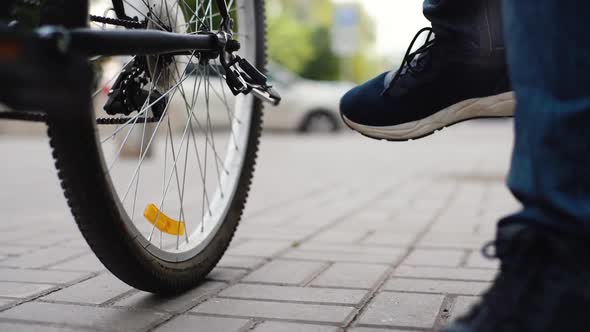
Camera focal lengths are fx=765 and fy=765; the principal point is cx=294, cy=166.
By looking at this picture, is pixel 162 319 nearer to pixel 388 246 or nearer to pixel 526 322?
pixel 526 322

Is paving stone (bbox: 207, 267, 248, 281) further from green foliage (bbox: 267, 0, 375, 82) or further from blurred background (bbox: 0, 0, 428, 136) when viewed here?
green foliage (bbox: 267, 0, 375, 82)

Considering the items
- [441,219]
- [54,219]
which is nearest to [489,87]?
[441,219]

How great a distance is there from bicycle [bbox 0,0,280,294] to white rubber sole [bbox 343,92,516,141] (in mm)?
301

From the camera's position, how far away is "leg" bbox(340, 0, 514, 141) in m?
1.64

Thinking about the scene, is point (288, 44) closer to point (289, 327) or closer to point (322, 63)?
point (322, 63)

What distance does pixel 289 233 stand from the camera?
2.87 meters

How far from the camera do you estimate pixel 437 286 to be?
1.94 m

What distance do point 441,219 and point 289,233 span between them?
Result: 0.75 m

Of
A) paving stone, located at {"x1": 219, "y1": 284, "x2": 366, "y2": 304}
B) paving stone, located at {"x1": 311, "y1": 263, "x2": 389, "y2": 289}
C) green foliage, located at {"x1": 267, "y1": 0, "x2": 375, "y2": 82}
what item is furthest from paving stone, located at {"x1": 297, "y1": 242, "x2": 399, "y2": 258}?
green foliage, located at {"x1": 267, "y1": 0, "x2": 375, "y2": 82}

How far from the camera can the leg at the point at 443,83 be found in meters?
1.64

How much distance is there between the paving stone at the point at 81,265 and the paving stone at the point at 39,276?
0.17 ft

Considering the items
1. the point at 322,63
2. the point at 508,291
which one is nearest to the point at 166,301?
the point at 508,291

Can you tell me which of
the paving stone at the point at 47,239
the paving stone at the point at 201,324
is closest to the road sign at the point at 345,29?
the paving stone at the point at 47,239

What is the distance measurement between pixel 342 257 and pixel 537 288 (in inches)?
49.8
